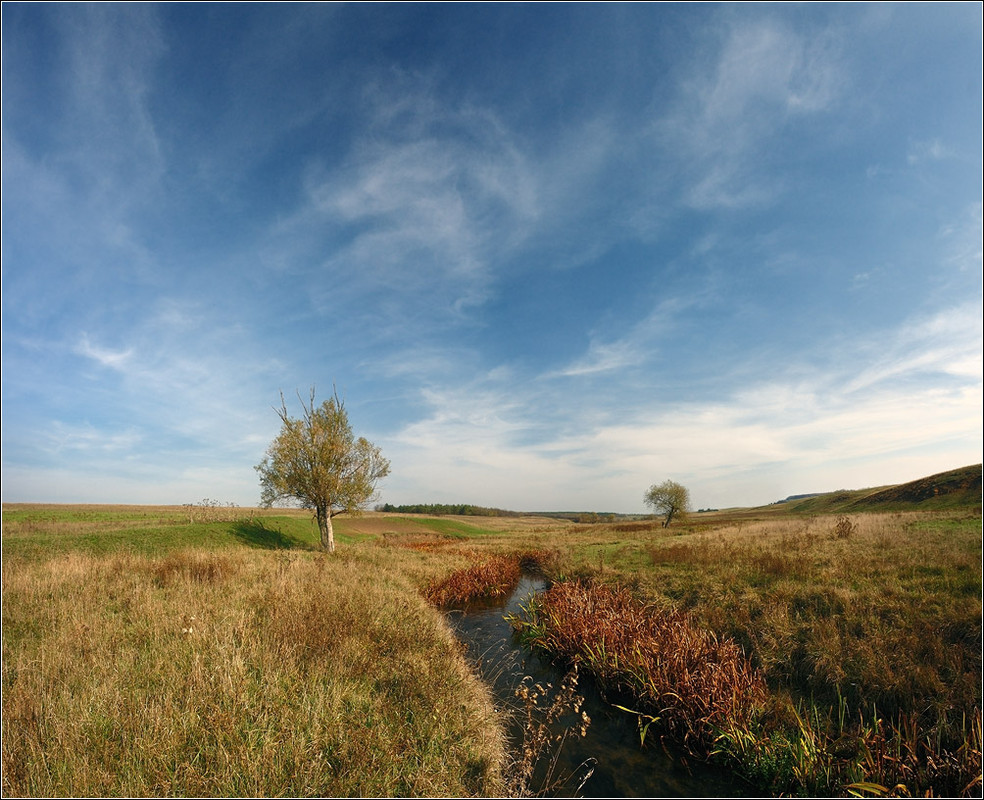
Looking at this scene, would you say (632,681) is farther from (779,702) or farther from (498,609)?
→ (498,609)

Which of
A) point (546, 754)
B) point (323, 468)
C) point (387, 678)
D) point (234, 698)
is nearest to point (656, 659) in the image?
point (546, 754)

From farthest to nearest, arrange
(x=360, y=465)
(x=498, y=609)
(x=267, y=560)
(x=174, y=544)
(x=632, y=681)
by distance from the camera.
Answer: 1. (x=360, y=465)
2. (x=174, y=544)
3. (x=267, y=560)
4. (x=498, y=609)
5. (x=632, y=681)

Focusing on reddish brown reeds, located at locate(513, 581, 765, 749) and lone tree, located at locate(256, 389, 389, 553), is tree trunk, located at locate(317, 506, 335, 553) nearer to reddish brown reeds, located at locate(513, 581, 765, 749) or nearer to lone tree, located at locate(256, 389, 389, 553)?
lone tree, located at locate(256, 389, 389, 553)

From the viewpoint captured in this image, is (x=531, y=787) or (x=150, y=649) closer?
(x=531, y=787)

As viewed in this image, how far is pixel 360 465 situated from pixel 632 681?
22390 millimetres

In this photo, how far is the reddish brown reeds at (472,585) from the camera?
17.2 metres

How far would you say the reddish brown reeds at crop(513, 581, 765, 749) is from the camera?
722 centimetres

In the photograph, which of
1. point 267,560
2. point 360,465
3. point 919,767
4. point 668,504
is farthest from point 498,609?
point 668,504

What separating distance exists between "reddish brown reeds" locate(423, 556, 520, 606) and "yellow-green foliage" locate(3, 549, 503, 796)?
604 centimetres

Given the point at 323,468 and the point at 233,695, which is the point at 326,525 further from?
the point at 233,695

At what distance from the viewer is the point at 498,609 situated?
16438 millimetres

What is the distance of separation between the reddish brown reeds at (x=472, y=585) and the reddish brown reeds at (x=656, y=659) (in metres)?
4.72

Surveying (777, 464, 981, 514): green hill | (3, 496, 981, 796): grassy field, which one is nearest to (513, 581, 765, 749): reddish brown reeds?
(3, 496, 981, 796): grassy field

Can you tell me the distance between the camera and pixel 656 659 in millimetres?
8805
